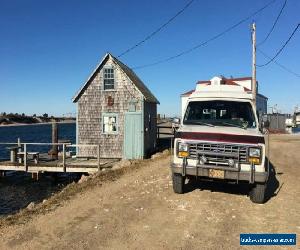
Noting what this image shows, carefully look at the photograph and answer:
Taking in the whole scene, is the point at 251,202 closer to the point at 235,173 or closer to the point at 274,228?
the point at 235,173

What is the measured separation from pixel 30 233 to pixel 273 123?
1590 inches

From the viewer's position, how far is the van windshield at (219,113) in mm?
10422

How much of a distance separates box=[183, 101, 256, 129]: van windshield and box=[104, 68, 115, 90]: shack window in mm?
11531

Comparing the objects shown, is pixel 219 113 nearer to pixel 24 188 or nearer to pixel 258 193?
pixel 258 193

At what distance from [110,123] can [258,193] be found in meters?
13.5

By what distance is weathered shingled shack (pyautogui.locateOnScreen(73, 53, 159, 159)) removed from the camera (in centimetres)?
2112

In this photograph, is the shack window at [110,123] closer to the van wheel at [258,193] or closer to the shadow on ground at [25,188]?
the shadow on ground at [25,188]

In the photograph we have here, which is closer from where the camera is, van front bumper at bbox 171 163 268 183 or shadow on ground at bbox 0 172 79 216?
van front bumper at bbox 171 163 268 183

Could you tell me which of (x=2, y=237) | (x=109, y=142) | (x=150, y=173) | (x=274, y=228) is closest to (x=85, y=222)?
(x=2, y=237)

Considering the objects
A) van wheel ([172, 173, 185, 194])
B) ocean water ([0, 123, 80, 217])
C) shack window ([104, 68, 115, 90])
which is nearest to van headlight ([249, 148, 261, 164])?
van wheel ([172, 173, 185, 194])

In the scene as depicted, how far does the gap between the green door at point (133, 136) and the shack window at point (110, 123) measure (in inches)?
31.0

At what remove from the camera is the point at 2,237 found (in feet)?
25.2

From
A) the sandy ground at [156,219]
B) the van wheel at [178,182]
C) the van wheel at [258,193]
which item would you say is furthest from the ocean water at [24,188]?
the van wheel at [258,193]

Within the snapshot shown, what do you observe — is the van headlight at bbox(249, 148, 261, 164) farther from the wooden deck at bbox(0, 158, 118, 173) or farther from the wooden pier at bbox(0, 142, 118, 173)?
the wooden deck at bbox(0, 158, 118, 173)
